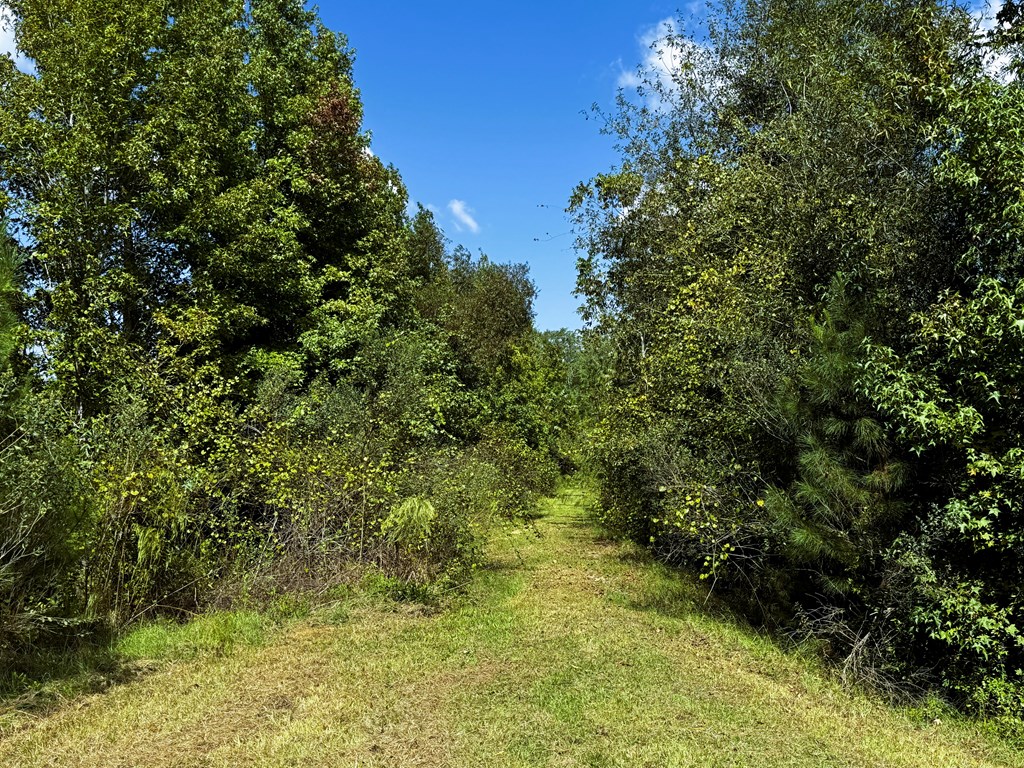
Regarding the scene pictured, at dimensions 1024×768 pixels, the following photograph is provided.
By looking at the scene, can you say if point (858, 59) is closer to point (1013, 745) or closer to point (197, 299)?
point (1013, 745)

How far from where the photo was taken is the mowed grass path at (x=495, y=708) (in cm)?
457

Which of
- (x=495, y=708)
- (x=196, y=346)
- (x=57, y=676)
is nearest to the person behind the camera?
(x=495, y=708)

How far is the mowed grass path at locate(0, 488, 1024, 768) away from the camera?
457 cm

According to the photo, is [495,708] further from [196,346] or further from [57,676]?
[196,346]

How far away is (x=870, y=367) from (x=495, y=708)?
4185mm

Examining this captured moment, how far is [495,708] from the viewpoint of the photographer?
534cm

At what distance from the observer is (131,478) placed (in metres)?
7.00

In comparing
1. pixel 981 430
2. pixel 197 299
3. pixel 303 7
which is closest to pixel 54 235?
pixel 197 299

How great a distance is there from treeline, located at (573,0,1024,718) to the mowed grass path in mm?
901

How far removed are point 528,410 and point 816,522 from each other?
15108 millimetres

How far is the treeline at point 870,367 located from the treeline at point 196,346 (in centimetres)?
371

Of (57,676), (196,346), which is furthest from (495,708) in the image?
(196,346)

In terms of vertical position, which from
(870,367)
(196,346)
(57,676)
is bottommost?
(57,676)

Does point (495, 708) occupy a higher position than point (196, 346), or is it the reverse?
point (196, 346)
